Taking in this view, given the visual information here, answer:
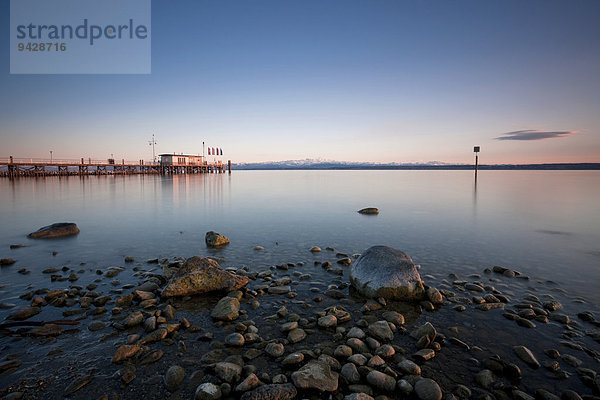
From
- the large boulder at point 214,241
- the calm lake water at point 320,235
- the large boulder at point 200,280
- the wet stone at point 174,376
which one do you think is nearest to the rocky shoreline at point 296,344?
the wet stone at point 174,376

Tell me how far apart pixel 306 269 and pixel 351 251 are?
3.21 meters

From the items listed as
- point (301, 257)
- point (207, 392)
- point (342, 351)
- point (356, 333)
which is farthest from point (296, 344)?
point (301, 257)

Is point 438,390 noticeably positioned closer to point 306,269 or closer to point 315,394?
point 315,394

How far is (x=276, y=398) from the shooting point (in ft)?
13.6

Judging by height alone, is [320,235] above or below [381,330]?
above

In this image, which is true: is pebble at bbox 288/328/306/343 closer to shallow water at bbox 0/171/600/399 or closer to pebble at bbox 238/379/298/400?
shallow water at bbox 0/171/600/399

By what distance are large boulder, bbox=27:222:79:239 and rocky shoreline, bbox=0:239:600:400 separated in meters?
7.72

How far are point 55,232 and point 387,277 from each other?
1651 centimetres

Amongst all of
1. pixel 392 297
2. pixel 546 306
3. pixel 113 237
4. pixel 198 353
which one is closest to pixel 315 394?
pixel 198 353

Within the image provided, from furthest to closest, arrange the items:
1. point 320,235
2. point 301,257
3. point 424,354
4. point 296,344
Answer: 1. point 320,235
2. point 301,257
3. point 296,344
4. point 424,354

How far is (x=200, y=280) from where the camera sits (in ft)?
26.3

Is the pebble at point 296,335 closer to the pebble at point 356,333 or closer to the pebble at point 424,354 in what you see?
the pebble at point 356,333

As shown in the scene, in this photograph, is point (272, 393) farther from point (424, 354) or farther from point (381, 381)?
point (424, 354)

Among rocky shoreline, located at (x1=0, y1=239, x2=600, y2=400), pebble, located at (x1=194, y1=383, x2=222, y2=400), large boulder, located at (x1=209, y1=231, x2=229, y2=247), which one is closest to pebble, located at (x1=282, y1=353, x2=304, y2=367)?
rocky shoreline, located at (x1=0, y1=239, x2=600, y2=400)
